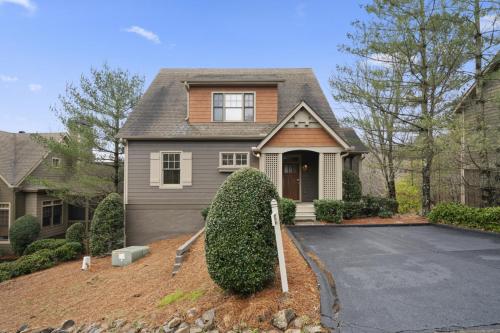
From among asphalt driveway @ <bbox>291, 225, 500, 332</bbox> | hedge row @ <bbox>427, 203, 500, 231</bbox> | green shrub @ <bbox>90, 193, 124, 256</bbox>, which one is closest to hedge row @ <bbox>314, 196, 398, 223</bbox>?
hedge row @ <bbox>427, 203, 500, 231</bbox>

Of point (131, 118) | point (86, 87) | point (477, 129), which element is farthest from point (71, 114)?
point (477, 129)

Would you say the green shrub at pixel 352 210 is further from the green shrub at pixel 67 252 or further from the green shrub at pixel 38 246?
the green shrub at pixel 38 246

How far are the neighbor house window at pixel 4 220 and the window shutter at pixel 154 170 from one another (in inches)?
428

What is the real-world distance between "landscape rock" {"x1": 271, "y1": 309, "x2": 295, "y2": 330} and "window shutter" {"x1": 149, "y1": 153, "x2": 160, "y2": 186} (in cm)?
928

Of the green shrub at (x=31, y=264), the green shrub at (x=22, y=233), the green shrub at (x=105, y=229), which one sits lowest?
the green shrub at (x=31, y=264)

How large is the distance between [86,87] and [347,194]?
49.9ft

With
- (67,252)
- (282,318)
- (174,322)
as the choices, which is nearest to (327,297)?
(282,318)

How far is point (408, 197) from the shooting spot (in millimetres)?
17812

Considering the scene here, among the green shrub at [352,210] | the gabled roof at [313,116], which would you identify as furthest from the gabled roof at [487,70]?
the green shrub at [352,210]

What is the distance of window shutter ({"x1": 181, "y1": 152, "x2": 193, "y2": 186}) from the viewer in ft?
37.5

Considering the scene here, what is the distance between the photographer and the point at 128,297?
5863mm

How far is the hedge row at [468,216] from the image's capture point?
26.8 ft

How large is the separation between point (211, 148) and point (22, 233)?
11577mm

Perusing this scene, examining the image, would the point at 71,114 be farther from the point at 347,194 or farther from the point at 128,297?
the point at 347,194
